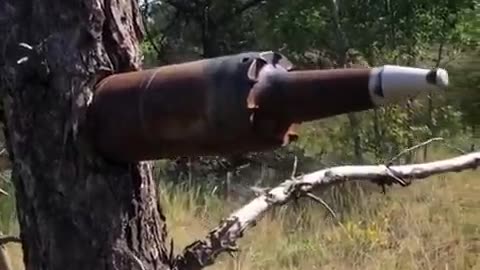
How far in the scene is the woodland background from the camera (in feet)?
18.2

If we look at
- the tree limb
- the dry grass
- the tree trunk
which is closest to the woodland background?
the dry grass

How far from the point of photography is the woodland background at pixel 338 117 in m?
5.54

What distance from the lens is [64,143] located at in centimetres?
110

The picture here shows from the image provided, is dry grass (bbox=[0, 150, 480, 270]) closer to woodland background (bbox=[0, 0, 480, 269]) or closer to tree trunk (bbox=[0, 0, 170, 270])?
woodland background (bbox=[0, 0, 480, 269])

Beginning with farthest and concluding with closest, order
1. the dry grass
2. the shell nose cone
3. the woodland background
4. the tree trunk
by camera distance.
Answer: the woodland background → the dry grass → the tree trunk → the shell nose cone

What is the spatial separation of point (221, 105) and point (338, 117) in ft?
19.9

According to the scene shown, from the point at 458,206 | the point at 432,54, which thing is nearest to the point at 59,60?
the point at 458,206

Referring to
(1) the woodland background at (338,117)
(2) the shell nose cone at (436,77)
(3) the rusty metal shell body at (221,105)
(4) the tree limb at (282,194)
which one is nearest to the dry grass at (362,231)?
(1) the woodland background at (338,117)

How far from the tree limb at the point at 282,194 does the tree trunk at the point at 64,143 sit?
0.16 metres

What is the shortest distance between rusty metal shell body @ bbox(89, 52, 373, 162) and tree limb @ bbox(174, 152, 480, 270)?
0.28 meters

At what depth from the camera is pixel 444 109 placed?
769cm

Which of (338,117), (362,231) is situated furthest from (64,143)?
(338,117)

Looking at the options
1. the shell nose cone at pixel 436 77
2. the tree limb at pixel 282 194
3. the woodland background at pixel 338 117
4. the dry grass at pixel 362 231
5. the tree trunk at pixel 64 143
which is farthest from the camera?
the woodland background at pixel 338 117

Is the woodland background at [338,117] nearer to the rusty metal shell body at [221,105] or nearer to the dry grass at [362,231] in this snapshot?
the dry grass at [362,231]
